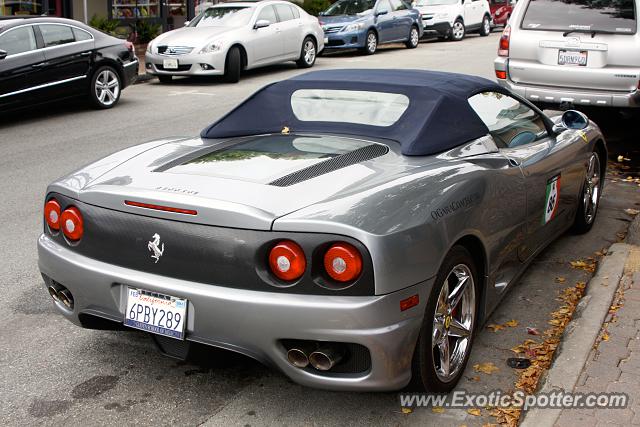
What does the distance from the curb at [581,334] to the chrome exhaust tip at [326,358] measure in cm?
84

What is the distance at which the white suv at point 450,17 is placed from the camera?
25984 mm

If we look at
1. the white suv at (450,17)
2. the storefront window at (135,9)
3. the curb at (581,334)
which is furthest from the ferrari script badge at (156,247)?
the white suv at (450,17)

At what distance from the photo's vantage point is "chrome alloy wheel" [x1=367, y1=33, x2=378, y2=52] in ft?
70.1

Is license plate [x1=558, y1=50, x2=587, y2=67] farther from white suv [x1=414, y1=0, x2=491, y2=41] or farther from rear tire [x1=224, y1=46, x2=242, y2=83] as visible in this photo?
white suv [x1=414, y1=0, x2=491, y2=41]

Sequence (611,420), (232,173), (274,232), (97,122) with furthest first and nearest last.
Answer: (97,122) < (232,173) < (611,420) < (274,232)

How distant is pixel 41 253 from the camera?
4066mm

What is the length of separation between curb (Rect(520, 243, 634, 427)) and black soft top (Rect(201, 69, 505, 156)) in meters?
1.13

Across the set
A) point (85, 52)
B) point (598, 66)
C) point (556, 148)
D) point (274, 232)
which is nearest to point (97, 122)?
point (85, 52)

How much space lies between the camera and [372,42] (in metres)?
21.6

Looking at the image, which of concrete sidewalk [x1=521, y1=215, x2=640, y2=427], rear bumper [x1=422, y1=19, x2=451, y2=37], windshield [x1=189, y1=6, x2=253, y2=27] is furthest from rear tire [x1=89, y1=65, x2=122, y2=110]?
rear bumper [x1=422, y1=19, x2=451, y2=37]

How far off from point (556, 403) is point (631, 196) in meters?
4.43

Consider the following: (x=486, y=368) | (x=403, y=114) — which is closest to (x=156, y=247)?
(x=403, y=114)

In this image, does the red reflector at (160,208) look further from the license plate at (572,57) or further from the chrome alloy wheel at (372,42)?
the chrome alloy wheel at (372,42)

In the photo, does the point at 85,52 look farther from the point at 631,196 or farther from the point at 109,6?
the point at 109,6
